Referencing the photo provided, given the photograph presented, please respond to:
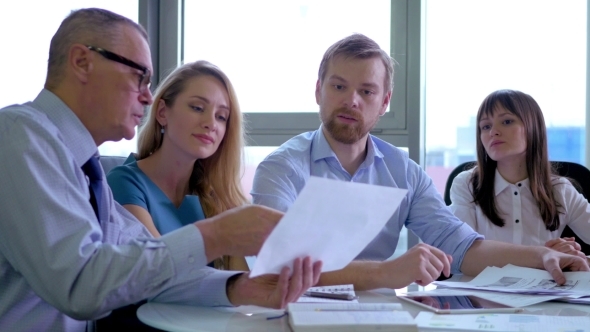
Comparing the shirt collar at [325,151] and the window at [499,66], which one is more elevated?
the window at [499,66]

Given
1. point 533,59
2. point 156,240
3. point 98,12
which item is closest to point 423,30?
point 533,59

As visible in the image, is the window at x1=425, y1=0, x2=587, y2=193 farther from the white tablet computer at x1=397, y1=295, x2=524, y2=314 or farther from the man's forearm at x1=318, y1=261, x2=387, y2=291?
the white tablet computer at x1=397, y1=295, x2=524, y2=314

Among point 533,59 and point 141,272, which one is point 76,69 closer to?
point 141,272

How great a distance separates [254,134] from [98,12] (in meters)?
2.31

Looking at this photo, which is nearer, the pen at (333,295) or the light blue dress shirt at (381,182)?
the pen at (333,295)

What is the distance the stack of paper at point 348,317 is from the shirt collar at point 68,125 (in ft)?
1.66

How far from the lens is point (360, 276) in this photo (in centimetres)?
151

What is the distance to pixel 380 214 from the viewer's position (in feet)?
3.49

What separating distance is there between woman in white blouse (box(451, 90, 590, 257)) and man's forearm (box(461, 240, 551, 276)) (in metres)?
0.75

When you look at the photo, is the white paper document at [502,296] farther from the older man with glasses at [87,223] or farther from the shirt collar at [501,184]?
the shirt collar at [501,184]

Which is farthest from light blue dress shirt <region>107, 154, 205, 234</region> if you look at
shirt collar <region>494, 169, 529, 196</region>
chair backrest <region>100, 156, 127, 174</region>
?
shirt collar <region>494, 169, 529, 196</region>

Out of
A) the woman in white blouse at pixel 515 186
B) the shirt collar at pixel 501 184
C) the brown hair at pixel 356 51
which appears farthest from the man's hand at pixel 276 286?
the shirt collar at pixel 501 184

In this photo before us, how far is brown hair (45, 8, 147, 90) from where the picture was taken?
127cm

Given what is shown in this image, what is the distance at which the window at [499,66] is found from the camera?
338 centimetres
